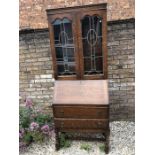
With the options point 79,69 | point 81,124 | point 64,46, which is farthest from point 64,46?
point 81,124

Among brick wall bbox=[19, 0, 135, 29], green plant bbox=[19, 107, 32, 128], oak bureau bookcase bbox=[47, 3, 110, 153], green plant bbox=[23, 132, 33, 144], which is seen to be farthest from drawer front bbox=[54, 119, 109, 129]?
brick wall bbox=[19, 0, 135, 29]

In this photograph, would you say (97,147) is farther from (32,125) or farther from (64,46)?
(64,46)

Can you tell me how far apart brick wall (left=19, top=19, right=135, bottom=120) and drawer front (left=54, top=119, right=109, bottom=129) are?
0.75 m

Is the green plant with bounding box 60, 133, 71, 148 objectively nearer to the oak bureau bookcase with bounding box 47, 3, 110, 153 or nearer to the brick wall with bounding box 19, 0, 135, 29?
the oak bureau bookcase with bounding box 47, 3, 110, 153

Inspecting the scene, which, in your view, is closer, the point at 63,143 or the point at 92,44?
the point at 92,44

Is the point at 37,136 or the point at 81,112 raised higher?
the point at 81,112

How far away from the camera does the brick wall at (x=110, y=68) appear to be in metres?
2.98

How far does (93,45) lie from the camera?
101 inches

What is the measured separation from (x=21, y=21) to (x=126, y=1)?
4.80 feet

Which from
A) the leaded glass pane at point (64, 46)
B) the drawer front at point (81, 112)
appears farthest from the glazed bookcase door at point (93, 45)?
the drawer front at point (81, 112)

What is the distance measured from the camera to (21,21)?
3.13m

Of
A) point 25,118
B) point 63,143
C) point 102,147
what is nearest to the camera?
point 102,147

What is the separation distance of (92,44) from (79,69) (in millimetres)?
326
